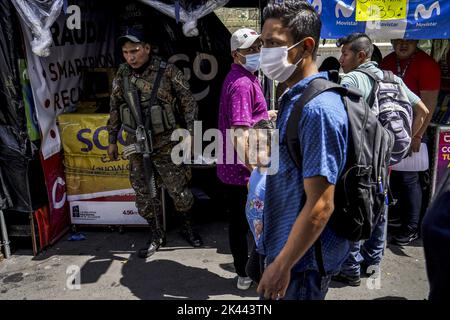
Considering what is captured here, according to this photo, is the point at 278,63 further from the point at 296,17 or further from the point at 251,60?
the point at 251,60

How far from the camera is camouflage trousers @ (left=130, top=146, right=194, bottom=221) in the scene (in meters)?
3.70

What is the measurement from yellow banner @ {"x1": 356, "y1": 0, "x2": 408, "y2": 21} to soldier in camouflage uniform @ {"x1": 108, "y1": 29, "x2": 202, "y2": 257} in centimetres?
166

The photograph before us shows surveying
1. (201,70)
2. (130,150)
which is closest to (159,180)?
(130,150)

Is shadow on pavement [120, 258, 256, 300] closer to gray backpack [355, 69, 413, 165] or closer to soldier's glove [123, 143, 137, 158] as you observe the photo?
soldier's glove [123, 143, 137, 158]

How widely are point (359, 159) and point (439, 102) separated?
11.4ft

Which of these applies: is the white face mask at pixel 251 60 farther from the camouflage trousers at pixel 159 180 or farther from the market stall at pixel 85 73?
the camouflage trousers at pixel 159 180

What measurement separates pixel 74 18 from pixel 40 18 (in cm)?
117

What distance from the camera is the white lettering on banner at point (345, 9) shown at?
3.50 metres

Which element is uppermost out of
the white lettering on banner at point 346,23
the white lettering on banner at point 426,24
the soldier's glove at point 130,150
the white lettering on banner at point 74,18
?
the white lettering on banner at point 74,18

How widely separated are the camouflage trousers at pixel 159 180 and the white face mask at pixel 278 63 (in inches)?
82.8

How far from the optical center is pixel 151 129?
3.60m

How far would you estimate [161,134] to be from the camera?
367cm

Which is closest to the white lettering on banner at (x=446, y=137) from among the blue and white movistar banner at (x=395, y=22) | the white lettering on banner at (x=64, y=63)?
the blue and white movistar banner at (x=395, y=22)
